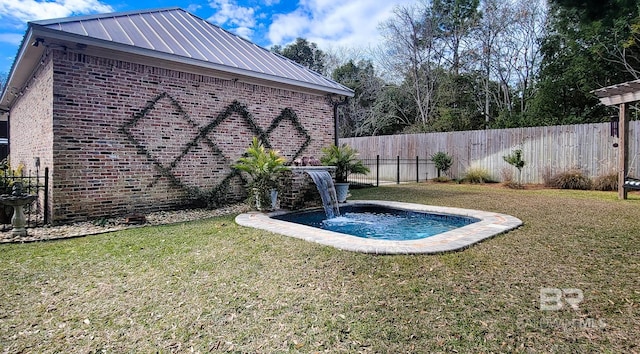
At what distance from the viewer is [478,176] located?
40.2ft

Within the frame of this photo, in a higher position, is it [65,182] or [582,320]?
Result: [65,182]

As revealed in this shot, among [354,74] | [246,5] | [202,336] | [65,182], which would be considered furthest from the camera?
[354,74]

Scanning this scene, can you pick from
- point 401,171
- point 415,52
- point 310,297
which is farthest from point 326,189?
point 415,52

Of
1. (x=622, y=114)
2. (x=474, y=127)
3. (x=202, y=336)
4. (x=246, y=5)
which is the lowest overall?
(x=202, y=336)

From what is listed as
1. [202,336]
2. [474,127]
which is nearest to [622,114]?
[202,336]

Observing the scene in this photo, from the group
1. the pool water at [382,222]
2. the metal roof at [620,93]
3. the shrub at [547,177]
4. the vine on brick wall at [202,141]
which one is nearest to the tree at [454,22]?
the shrub at [547,177]

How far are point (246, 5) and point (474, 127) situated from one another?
1507 cm

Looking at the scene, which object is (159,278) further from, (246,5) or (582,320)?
(246,5)

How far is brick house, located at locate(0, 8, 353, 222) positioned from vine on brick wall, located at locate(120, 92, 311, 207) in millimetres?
22

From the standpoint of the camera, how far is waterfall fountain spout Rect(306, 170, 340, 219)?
694 centimetres

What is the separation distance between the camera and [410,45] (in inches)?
822

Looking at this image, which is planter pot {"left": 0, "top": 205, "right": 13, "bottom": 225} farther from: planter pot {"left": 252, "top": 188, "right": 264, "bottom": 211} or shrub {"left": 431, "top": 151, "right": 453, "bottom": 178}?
shrub {"left": 431, "top": 151, "right": 453, "bottom": 178}

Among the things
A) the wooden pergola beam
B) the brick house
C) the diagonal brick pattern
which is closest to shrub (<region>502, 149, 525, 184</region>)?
the wooden pergola beam

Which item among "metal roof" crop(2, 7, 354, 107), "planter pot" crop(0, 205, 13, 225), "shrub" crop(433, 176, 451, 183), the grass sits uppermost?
"metal roof" crop(2, 7, 354, 107)
